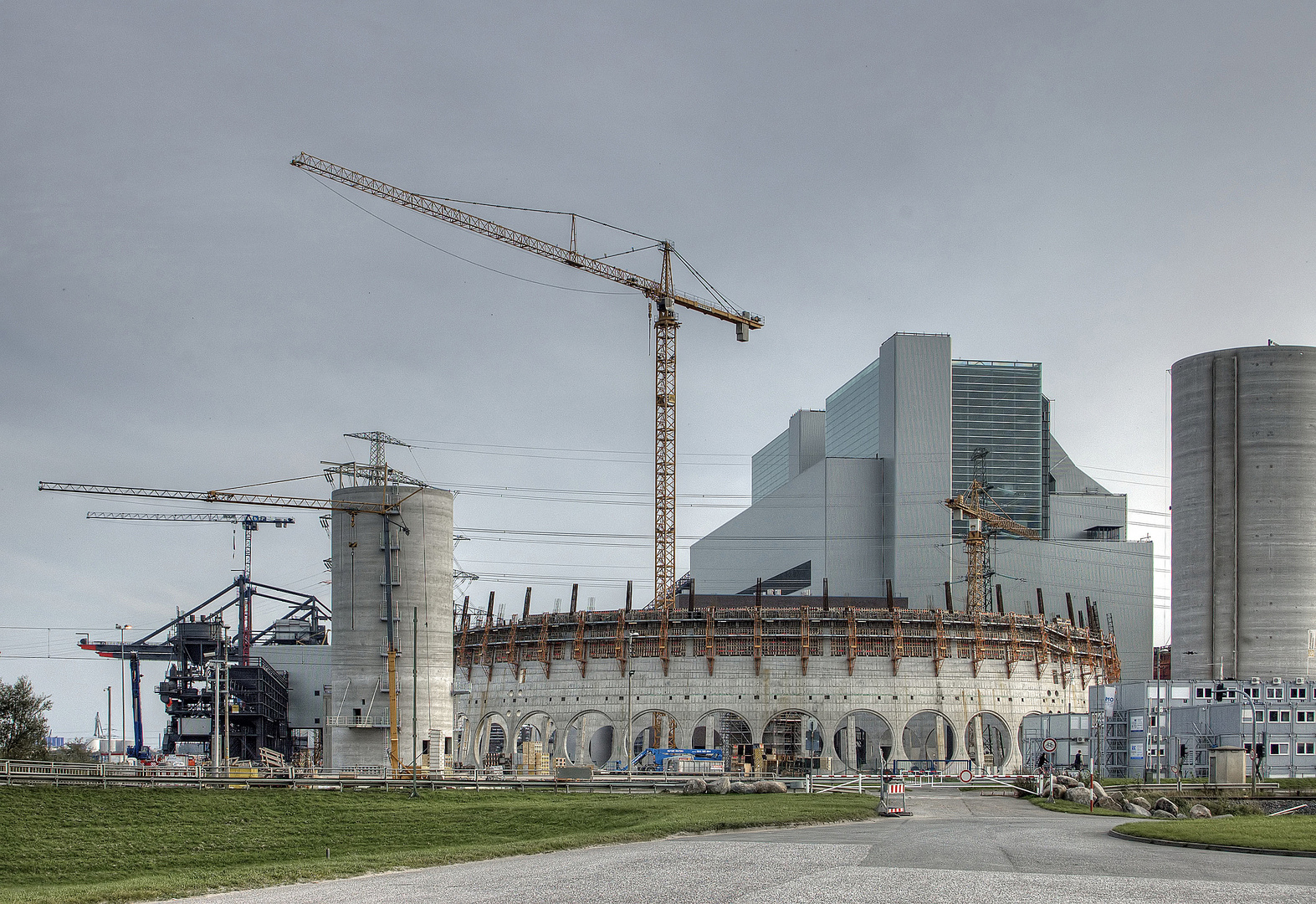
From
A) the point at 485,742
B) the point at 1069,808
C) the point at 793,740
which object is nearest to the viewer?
the point at 1069,808

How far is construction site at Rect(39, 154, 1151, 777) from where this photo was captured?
91.1m

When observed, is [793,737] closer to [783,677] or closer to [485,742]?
[783,677]

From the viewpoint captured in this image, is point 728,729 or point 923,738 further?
point 923,738

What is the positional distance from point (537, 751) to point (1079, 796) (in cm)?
5086

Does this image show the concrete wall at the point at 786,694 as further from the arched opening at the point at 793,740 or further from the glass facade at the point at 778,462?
the glass facade at the point at 778,462

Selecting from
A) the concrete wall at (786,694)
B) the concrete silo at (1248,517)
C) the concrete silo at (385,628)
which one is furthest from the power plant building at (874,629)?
the concrete silo at (1248,517)

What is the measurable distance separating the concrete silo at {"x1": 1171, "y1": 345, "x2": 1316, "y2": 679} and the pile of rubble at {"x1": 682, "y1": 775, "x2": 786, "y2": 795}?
6435cm

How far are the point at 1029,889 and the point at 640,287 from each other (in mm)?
114589

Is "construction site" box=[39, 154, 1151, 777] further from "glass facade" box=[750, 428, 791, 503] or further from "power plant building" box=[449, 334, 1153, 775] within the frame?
"glass facade" box=[750, 428, 791, 503]

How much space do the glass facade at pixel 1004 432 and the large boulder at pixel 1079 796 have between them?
284 feet

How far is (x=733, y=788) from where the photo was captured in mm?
62625

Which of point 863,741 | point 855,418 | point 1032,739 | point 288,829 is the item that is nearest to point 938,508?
point 855,418

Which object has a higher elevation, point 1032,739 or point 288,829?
point 288,829

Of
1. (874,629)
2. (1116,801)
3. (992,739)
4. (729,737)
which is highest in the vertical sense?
(874,629)
